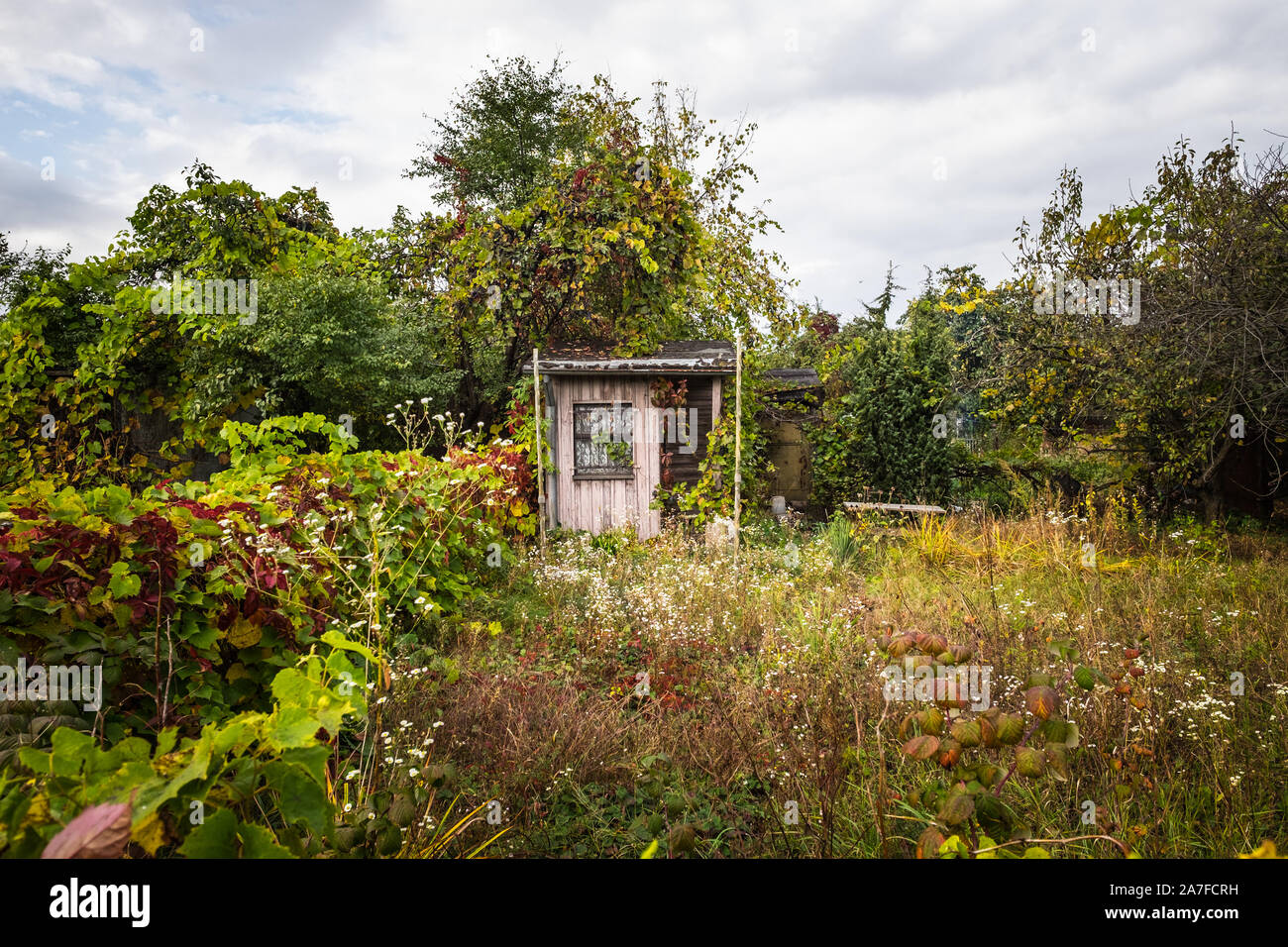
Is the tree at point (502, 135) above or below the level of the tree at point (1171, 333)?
above

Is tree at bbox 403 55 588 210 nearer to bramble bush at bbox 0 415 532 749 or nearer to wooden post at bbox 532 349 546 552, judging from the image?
wooden post at bbox 532 349 546 552

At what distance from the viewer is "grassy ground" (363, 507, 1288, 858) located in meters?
2.79

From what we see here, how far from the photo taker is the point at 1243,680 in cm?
414

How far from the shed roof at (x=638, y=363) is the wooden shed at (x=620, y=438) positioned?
0.06m

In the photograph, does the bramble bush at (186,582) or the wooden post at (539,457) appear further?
the wooden post at (539,457)

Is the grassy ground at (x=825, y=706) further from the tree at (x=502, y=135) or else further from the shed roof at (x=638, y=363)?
the tree at (x=502, y=135)

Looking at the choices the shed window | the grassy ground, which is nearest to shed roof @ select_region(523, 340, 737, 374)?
the shed window

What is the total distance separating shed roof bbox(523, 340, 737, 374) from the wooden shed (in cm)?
6

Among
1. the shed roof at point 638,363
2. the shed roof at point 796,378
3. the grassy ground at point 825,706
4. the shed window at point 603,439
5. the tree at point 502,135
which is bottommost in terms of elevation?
the grassy ground at point 825,706

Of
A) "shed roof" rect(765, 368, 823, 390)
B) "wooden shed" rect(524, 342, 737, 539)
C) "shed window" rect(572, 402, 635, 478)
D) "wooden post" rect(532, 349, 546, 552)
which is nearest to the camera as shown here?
"wooden post" rect(532, 349, 546, 552)

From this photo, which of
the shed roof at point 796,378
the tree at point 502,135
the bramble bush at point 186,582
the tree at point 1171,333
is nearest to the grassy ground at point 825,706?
the bramble bush at point 186,582

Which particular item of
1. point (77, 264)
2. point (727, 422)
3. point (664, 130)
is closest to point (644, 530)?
point (727, 422)

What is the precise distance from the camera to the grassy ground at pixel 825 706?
9.15 ft
